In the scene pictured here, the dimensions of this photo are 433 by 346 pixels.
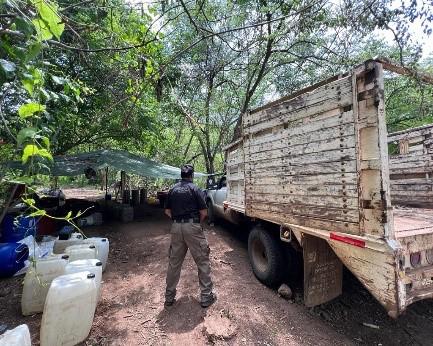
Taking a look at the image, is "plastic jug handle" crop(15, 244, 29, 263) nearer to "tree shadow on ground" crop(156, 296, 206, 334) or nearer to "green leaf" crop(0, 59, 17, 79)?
"tree shadow on ground" crop(156, 296, 206, 334)

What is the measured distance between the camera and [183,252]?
3.58 metres

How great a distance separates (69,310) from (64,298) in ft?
0.43

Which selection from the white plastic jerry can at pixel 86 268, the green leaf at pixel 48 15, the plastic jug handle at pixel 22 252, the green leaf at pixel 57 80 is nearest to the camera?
the green leaf at pixel 48 15

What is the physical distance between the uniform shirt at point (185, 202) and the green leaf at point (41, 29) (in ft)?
8.60

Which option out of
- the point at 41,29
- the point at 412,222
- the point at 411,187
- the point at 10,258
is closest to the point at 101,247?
the point at 10,258

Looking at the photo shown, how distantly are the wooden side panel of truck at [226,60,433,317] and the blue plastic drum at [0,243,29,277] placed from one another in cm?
379

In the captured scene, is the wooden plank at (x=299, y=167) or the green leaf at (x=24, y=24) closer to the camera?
the green leaf at (x=24, y=24)

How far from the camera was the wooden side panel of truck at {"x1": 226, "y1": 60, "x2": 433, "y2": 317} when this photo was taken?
7.57 feet

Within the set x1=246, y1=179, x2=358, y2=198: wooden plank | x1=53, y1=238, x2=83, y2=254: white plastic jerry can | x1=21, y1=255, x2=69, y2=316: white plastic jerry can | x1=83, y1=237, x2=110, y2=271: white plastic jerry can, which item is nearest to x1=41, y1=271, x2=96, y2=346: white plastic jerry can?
x1=21, y1=255, x2=69, y2=316: white plastic jerry can

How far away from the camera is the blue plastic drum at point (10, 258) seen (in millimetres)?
4145

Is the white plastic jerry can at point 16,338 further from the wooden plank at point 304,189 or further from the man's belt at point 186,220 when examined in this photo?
the wooden plank at point 304,189

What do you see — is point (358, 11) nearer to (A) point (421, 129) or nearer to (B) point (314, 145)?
(A) point (421, 129)

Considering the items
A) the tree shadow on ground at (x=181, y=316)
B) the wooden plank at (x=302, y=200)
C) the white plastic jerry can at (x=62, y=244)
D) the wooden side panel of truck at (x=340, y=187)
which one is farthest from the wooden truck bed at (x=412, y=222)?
the white plastic jerry can at (x=62, y=244)

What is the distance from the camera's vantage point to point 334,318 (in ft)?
11.0
